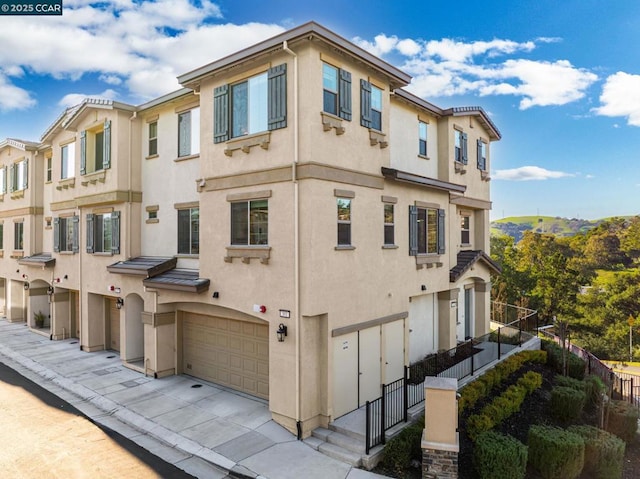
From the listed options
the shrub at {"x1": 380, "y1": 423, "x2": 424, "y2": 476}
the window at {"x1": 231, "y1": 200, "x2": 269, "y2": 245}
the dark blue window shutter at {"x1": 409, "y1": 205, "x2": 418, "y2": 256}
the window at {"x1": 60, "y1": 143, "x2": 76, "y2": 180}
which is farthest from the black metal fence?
the window at {"x1": 60, "y1": 143, "x2": 76, "y2": 180}

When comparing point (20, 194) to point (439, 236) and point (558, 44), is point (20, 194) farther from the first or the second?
point (558, 44)

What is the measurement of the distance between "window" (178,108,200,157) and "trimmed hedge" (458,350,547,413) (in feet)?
37.6

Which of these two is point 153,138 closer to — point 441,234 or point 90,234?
point 90,234

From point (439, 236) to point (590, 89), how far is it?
133ft

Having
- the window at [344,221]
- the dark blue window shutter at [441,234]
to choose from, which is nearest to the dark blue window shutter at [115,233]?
the window at [344,221]

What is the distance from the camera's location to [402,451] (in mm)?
8797

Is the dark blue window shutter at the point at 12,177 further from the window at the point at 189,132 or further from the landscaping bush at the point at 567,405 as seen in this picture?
the landscaping bush at the point at 567,405

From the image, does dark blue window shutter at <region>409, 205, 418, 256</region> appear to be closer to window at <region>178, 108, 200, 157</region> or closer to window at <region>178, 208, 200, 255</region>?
window at <region>178, 208, 200, 255</region>

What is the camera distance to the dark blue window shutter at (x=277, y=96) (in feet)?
33.2

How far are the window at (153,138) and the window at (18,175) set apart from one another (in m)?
12.1

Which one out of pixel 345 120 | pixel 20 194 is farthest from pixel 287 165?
pixel 20 194

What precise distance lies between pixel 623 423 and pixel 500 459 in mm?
6966

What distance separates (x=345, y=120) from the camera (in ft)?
35.2

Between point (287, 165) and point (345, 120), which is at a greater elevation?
point (345, 120)
